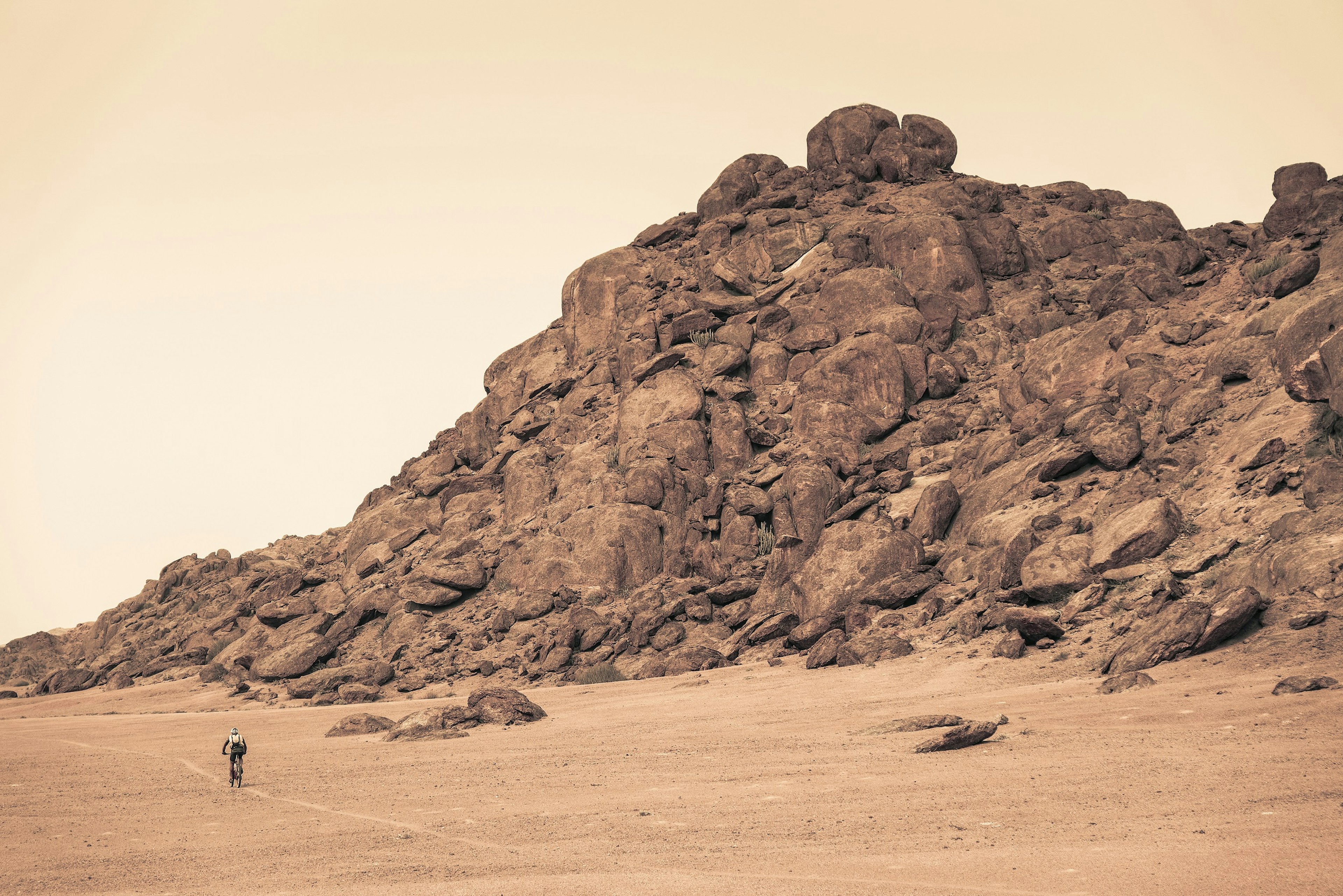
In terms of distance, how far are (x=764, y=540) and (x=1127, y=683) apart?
15566mm

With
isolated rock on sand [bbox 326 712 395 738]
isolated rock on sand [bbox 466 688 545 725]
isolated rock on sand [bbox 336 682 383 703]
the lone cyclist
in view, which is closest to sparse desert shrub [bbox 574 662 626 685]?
isolated rock on sand [bbox 466 688 545 725]

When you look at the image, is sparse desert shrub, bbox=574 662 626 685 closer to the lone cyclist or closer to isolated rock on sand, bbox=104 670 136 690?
the lone cyclist

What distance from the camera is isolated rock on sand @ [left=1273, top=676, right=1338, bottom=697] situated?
13758 millimetres

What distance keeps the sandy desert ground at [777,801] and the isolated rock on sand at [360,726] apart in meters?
0.95

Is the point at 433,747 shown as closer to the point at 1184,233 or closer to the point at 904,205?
the point at 904,205

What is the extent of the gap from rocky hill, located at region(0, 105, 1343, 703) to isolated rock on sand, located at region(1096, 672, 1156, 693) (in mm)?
1020

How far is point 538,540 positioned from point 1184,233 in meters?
31.2

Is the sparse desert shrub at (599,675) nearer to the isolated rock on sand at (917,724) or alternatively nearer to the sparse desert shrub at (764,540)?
the sparse desert shrub at (764,540)

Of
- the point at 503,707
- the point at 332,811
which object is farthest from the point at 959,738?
the point at 503,707

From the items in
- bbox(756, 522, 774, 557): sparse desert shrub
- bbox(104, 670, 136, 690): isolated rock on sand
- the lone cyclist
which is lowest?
the lone cyclist

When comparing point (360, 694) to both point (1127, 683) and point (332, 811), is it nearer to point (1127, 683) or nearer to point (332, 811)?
point (332, 811)

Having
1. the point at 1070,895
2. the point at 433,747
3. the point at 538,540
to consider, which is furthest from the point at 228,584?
the point at 1070,895

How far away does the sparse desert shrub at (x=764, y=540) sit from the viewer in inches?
1218

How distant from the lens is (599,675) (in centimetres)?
2708
